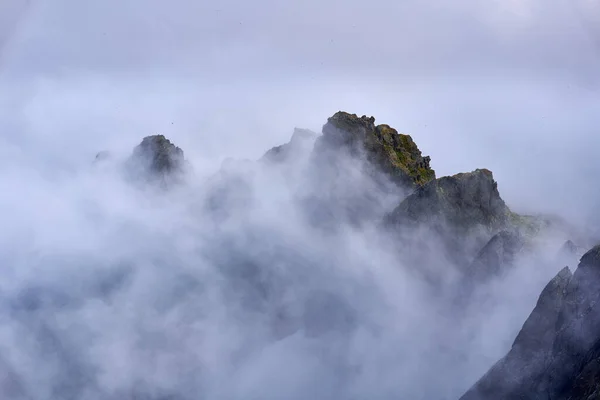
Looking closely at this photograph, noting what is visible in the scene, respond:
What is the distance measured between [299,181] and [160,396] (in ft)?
241

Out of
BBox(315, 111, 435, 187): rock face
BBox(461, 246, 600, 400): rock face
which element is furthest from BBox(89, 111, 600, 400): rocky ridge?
BBox(315, 111, 435, 187): rock face

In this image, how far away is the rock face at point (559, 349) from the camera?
61094 millimetres

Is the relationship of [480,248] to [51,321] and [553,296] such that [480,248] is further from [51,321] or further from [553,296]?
[51,321]

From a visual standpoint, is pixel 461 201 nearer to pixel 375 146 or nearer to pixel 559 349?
pixel 375 146

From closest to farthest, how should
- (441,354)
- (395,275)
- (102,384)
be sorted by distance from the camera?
(441,354), (395,275), (102,384)

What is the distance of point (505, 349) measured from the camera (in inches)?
3910

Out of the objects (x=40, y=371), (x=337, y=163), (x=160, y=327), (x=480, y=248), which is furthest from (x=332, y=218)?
(x=40, y=371)

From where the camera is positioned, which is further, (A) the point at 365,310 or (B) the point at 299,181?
(B) the point at 299,181

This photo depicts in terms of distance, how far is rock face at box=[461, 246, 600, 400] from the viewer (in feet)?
200

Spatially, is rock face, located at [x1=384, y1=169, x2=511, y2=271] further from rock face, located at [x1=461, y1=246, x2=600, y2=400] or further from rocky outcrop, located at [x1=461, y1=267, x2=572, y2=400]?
rock face, located at [x1=461, y1=246, x2=600, y2=400]

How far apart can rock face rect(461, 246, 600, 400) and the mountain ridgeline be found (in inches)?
10.7

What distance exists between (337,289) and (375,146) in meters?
38.9

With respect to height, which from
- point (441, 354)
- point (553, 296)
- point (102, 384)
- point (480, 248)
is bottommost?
point (553, 296)

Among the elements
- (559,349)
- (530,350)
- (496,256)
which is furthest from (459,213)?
(559,349)
